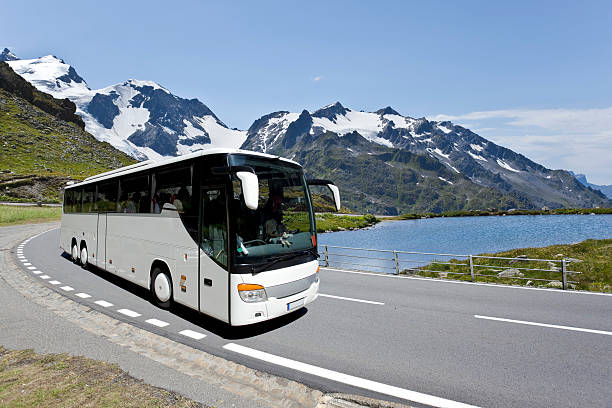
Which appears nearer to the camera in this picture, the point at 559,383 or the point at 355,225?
the point at 559,383

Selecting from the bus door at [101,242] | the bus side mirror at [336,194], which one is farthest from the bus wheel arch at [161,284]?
the bus side mirror at [336,194]

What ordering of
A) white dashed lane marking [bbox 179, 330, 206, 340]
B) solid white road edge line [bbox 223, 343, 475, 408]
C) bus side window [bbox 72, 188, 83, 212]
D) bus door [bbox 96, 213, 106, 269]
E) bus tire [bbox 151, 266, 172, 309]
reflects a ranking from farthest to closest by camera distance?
bus side window [bbox 72, 188, 83, 212], bus door [bbox 96, 213, 106, 269], bus tire [bbox 151, 266, 172, 309], white dashed lane marking [bbox 179, 330, 206, 340], solid white road edge line [bbox 223, 343, 475, 408]

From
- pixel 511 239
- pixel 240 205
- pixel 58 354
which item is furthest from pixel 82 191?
pixel 511 239

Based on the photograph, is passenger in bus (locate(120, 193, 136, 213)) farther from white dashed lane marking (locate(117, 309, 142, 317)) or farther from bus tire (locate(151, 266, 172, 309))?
white dashed lane marking (locate(117, 309, 142, 317))

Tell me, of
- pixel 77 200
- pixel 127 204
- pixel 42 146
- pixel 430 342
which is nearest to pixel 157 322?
pixel 127 204

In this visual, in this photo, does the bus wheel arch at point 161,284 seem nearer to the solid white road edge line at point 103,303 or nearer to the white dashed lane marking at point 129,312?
the white dashed lane marking at point 129,312

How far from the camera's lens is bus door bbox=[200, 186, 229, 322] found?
675cm

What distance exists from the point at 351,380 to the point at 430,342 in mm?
2300

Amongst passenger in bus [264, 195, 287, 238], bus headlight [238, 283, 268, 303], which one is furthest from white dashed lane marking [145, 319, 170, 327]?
passenger in bus [264, 195, 287, 238]

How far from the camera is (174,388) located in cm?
498

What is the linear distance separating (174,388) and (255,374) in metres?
1.21

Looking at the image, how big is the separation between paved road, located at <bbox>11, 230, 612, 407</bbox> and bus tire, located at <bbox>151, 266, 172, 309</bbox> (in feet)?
0.90

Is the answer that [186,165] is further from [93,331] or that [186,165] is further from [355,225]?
[355,225]

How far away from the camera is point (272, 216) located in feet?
24.0
